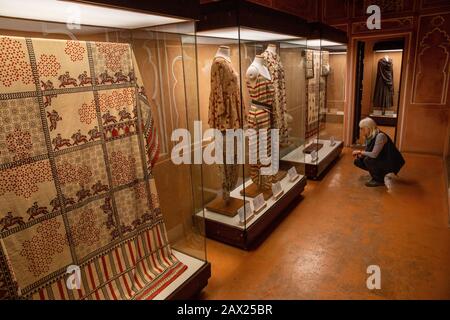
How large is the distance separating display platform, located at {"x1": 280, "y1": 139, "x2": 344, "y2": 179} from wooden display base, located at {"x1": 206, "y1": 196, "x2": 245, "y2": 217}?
107cm

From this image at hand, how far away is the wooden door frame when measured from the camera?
5199 millimetres

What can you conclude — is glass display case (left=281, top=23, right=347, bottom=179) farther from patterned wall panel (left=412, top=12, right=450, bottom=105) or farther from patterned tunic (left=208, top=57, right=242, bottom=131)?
patterned tunic (left=208, top=57, right=242, bottom=131)

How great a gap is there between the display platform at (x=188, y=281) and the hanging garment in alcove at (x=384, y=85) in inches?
277

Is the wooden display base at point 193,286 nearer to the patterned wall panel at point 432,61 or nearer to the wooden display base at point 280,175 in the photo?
the wooden display base at point 280,175

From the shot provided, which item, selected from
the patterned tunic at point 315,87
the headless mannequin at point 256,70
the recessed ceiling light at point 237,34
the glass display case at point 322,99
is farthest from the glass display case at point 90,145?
the patterned tunic at point 315,87

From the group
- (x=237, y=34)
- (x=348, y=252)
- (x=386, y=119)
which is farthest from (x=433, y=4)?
(x=348, y=252)

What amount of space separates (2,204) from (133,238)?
77 centimetres

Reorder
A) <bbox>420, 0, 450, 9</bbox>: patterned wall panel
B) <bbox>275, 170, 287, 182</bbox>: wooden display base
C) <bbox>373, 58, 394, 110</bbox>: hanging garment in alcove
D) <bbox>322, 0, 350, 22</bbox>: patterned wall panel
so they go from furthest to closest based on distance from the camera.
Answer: <bbox>373, 58, 394, 110</bbox>: hanging garment in alcove < <bbox>322, 0, 350, 22</bbox>: patterned wall panel < <bbox>420, 0, 450, 9</bbox>: patterned wall panel < <bbox>275, 170, 287, 182</bbox>: wooden display base

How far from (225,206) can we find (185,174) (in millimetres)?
751

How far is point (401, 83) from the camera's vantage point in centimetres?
542

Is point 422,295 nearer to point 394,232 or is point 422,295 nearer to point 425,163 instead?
point 394,232

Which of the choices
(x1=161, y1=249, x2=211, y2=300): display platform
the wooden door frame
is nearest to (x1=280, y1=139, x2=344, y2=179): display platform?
the wooden door frame

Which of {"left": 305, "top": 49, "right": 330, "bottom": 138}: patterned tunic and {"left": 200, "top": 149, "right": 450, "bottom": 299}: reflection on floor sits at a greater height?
{"left": 305, "top": 49, "right": 330, "bottom": 138}: patterned tunic

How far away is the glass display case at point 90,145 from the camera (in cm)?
135
